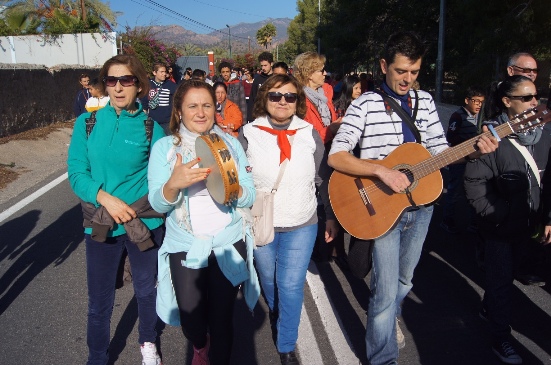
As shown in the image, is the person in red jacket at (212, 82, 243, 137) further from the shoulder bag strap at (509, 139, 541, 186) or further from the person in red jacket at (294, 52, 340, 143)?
the shoulder bag strap at (509, 139, 541, 186)

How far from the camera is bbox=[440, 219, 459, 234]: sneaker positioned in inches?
241

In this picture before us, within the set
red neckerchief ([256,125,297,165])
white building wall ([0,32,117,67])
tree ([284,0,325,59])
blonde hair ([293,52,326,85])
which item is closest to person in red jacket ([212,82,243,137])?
blonde hair ([293,52,326,85])

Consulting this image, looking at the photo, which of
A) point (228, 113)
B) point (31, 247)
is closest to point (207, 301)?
point (31, 247)

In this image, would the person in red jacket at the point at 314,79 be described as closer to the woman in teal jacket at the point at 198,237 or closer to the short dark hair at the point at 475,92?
the short dark hair at the point at 475,92

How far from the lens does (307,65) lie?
5125 millimetres

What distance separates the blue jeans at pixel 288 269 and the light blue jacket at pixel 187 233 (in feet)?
1.25

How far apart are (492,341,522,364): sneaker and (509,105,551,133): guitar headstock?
1517mm

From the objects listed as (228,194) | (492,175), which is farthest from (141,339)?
(492,175)

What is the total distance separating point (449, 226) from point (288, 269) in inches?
145

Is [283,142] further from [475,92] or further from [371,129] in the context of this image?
[475,92]

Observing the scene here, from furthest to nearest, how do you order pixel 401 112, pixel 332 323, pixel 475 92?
pixel 475 92, pixel 332 323, pixel 401 112

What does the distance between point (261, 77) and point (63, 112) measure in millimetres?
11649

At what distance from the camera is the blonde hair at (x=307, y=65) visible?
511 centimetres

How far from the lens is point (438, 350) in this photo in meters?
3.47
